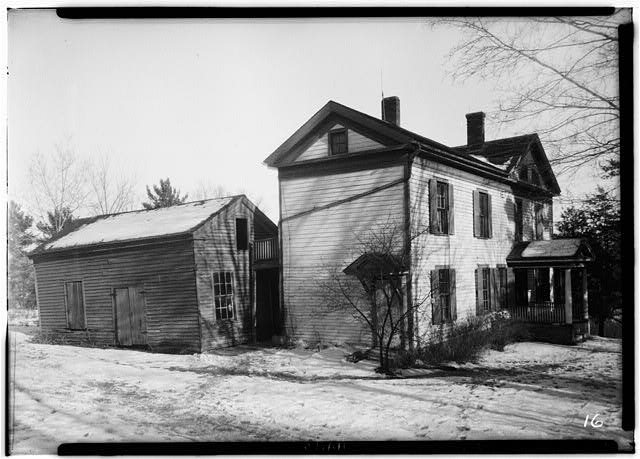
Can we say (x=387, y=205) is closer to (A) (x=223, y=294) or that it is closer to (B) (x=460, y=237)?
(B) (x=460, y=237)

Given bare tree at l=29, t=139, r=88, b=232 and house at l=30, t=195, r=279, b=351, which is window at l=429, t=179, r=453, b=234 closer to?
house at l=30, t=195, r=279, b=351

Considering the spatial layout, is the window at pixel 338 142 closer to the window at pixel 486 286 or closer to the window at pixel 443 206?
the window at pixel 443 206

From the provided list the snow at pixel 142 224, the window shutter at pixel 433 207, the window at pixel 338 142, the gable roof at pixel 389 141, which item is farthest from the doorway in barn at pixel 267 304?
→ the window shutter at pixel 433 207

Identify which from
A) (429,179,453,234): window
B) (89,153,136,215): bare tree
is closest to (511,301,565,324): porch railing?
(429,179,453,234): window

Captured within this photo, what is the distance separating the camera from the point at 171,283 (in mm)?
9234

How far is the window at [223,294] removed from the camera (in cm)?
919

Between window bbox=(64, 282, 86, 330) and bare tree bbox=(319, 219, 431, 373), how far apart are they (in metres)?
5.34

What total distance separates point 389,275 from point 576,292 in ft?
19.8

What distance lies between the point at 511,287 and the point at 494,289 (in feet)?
3.69

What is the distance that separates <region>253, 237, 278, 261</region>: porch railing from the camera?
28.1ft

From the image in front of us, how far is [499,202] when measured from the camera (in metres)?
10.8

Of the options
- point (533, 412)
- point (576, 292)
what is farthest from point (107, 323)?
point (576, 292)

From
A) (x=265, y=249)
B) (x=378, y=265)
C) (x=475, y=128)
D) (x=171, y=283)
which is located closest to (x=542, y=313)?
(x=378, y=265)

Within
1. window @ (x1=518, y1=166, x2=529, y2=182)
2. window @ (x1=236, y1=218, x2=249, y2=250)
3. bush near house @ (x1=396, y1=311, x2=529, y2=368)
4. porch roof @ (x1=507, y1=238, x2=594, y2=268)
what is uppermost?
window @ (x1=518, y1=166, x2=529, y2=182)
